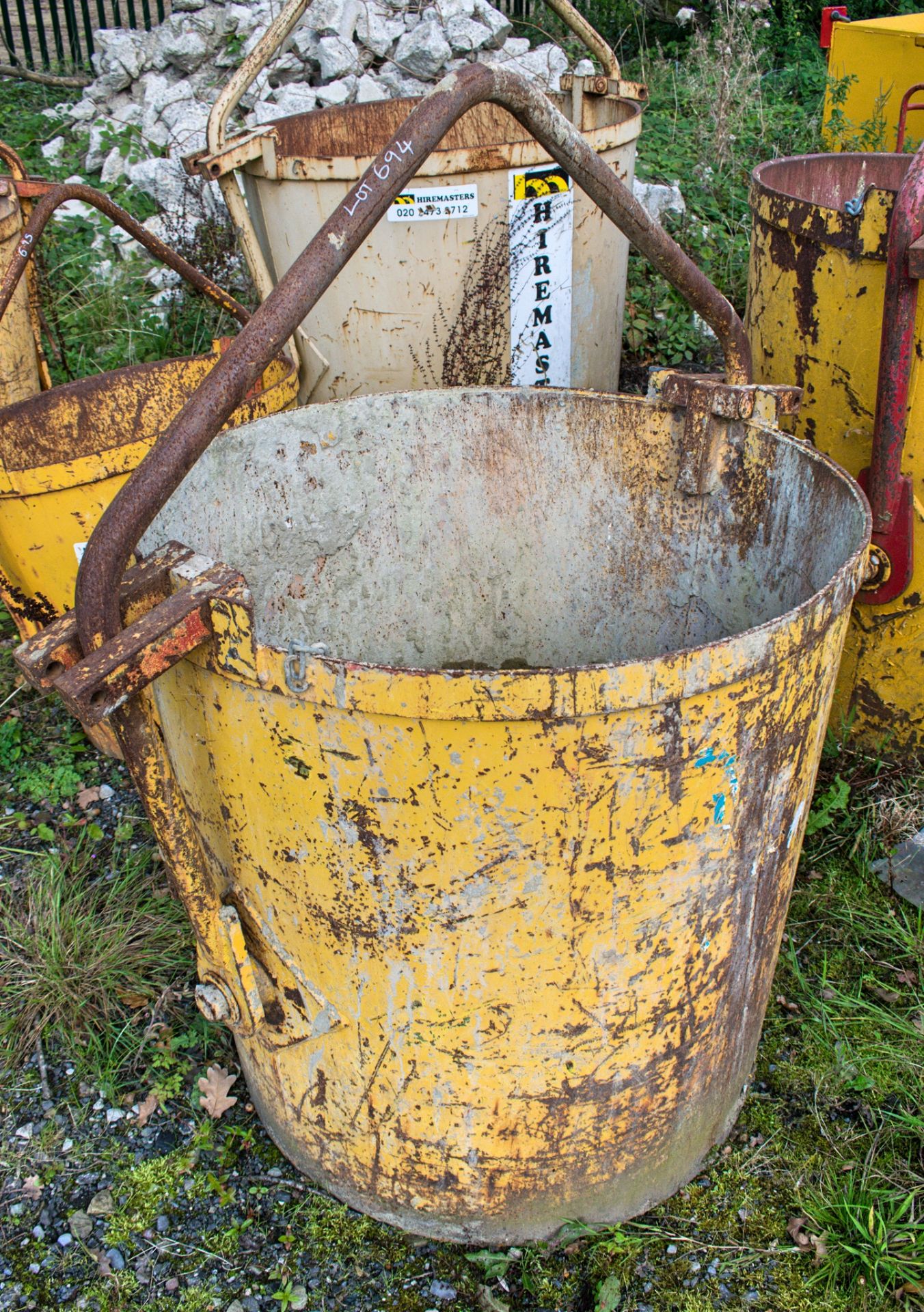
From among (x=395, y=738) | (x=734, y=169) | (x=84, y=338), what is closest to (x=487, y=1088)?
(x=395, y=738)

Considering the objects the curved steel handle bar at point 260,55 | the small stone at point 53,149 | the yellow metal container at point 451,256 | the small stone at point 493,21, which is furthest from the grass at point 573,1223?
the small stone at point 493,21

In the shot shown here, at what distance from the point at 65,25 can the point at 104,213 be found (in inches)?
312

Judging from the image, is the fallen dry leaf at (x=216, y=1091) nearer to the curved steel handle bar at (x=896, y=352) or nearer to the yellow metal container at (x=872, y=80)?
the curved steel handle bar at (x=896, y=352)

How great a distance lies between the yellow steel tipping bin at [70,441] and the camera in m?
2.49

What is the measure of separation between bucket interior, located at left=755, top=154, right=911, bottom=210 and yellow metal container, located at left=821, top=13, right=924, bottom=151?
4.84ft

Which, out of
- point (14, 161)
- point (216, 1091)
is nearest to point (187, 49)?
point (14, 161)

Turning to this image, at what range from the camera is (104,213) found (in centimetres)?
276

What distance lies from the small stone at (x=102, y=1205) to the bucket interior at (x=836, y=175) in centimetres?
293

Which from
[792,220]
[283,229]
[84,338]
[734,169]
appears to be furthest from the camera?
[734,169]

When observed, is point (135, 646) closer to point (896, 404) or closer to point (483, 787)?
point (483, 787)

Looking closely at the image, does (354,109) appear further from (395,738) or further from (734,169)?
(395,738)

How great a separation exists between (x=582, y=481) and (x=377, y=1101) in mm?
1265

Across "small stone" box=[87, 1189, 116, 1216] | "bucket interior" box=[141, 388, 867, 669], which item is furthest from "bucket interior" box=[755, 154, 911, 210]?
"small stone" box=[87, 1189, 116, 1216]

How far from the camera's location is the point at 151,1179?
74.6 inches
